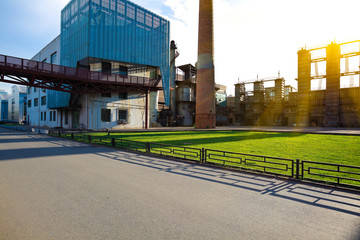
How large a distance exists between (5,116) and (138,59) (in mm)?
83769

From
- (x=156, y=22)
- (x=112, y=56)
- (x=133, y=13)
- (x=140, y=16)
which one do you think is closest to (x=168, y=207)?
(x=112, y=56)

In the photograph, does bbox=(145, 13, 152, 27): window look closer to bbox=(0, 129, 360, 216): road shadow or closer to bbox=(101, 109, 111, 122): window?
bbox=(101, 109, 111, 122): window

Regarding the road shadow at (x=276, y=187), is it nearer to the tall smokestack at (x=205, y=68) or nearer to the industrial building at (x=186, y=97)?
the tall smokestack at (x=205, y=68)

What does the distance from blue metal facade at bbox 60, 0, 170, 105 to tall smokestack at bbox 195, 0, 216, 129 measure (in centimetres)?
780

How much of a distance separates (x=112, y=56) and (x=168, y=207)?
30.6m

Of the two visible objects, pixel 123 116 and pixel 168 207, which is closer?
pixel 168 207

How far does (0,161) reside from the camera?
8.95 metres

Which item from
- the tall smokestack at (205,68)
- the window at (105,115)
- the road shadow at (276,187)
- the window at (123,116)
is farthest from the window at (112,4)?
the road shadow at (276,187)

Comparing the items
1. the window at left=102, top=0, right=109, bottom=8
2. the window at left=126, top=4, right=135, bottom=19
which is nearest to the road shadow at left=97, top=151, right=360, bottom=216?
the window at left=102, top=0, right=109, bottom=8

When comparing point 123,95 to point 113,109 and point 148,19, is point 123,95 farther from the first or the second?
point 148,19

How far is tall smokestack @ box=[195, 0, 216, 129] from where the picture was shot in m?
31.1

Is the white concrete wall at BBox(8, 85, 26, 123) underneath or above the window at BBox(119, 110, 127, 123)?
above

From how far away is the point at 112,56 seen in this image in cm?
3083

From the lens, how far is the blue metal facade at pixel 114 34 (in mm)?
29192
